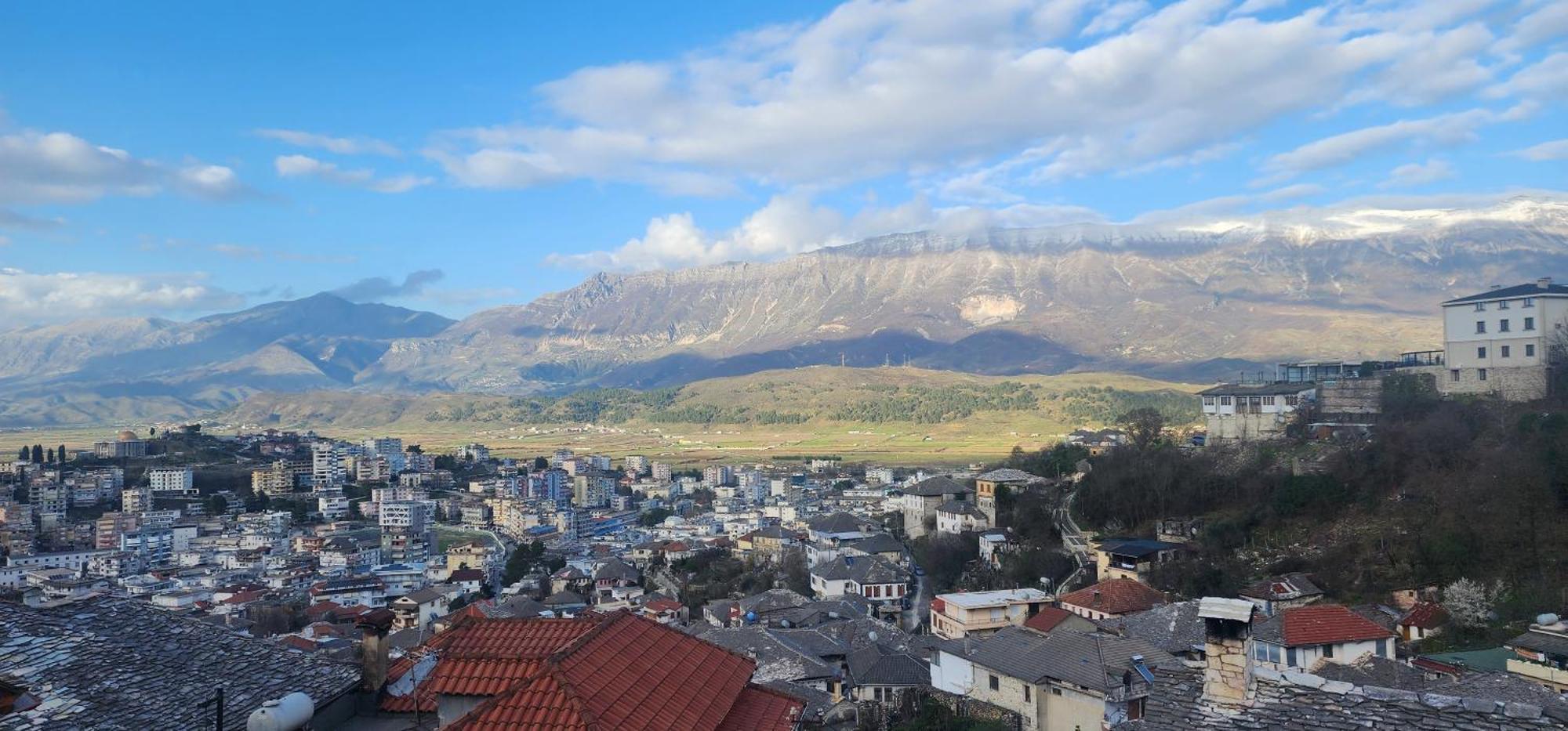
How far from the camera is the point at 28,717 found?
17.5ft

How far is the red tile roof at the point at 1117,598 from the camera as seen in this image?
21984mm

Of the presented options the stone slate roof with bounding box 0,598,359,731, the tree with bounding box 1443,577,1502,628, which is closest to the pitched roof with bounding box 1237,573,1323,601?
the tree with bounding box 1443,577,1502,628

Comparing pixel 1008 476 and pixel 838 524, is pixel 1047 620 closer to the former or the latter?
pixel 1008 476

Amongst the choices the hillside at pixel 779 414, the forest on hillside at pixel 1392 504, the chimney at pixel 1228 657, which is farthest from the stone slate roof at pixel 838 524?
the chimney at pixel 1228 657

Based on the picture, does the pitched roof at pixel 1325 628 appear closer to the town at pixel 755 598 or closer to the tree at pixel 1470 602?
the town at pixel 755 598

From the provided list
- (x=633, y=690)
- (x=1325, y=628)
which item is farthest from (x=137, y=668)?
(x=1325, y=628)

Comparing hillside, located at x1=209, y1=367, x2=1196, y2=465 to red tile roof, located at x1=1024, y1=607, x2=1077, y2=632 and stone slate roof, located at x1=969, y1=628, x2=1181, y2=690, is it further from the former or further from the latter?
stone slate roof, located at x1=969, y1=628, x2=1181, y2=690

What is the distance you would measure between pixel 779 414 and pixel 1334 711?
11412 cm

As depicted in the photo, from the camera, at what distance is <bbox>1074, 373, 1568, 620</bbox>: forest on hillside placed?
20.2 meters

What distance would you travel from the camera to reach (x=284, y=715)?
5301mm

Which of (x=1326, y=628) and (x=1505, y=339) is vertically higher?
(x=1505, y=339)

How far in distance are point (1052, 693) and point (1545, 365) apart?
1829 cm

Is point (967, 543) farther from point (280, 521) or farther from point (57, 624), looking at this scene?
point (280, 521)

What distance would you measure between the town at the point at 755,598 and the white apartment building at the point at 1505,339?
69 millimetres
